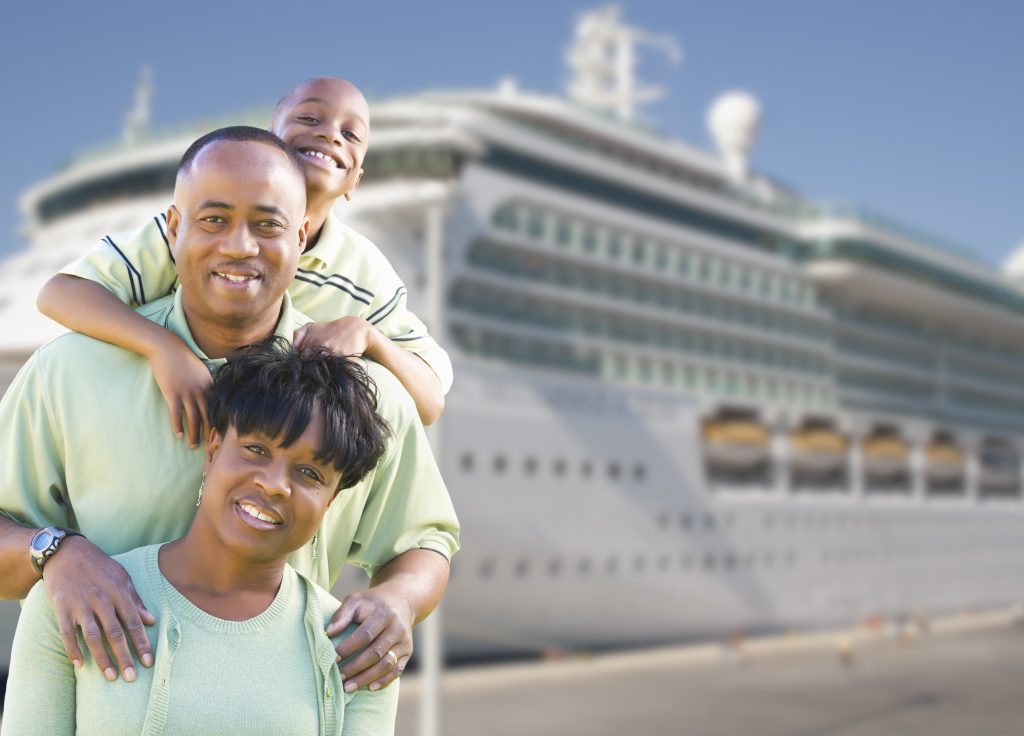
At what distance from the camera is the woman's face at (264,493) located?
126 centimetres

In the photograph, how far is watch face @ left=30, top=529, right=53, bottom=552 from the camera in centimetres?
128

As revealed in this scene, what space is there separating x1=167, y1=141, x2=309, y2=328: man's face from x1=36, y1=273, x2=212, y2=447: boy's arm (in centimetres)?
7

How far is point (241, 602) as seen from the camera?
1.29m

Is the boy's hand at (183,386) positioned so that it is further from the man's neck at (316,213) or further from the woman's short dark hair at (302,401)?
the man's neck at (316,213)

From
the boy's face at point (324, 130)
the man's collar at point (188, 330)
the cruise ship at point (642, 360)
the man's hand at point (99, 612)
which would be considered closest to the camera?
the man's hand at point (99, 612)

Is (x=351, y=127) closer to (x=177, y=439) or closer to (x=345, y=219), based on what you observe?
(x=177, y=439)

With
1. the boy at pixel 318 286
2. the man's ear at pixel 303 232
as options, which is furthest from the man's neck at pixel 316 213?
the man's ear at pixel 303 232

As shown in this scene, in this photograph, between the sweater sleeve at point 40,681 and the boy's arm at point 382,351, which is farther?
the boy's arm at point 382,351

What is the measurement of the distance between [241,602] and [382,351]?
0.38 metres

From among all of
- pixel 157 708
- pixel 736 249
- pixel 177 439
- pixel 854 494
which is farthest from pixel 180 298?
pixel 854 494

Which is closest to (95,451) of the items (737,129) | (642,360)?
(642,360)

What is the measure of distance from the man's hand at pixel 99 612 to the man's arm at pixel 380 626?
0.21m

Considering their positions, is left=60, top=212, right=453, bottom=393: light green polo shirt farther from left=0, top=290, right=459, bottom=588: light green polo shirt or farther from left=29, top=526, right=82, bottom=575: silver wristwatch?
left=29, top=526, right=82, bottom=575: silver wristwatch

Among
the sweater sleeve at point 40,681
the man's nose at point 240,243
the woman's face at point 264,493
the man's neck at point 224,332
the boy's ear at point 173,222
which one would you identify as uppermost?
the boy's ear at point 173,222
